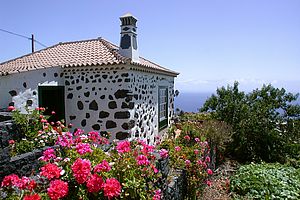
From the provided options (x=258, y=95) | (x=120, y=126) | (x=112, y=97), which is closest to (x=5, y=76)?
(x=112, y=97)

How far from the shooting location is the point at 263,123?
384 inches

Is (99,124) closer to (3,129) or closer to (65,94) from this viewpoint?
(65,94)

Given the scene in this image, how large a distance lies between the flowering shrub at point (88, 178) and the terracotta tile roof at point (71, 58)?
426 centimetres

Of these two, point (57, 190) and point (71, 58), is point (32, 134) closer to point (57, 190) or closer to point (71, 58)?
point (57, 190)

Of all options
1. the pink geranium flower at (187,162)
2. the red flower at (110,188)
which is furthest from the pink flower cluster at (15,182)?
the pink geranium flower at (187,162)

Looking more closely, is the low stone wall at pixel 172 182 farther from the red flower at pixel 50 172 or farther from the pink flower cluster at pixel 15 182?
the pink flower cluster at pixel 15 182

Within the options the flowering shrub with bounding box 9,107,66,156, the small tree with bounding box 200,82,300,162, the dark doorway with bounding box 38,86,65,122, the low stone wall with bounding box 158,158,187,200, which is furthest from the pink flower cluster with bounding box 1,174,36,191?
the small tree with bounding box 200,82,300,162

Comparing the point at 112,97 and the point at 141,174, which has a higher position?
the point at 112,97

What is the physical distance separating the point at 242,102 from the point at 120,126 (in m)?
6.13

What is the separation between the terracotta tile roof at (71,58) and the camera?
282 inches

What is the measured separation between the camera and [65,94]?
7.84m

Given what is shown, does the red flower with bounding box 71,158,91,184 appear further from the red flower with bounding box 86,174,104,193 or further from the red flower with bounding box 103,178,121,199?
the red flower with bounding box 103,178,121,199

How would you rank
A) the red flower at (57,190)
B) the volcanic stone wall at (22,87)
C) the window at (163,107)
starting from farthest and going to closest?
the window at (163,107), the volcanic stone wall at (22,87), the red flower at (57,190)

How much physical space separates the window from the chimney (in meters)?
2.91
